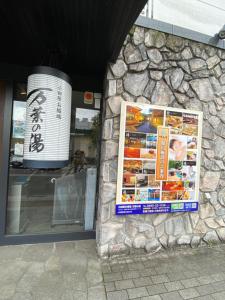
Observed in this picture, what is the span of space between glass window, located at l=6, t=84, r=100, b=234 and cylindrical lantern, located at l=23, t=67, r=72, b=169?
921 millimetres

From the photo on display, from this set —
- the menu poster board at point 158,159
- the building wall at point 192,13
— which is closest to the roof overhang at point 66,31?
the menu poster board at point 158,159

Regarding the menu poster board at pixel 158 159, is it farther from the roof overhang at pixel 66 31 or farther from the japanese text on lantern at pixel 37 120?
the japanese text on lantern at pixel 37 120

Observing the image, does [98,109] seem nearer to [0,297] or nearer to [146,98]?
[146,98]

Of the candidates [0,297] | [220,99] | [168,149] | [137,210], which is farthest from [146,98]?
[0,297]

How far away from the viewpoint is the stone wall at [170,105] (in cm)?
283

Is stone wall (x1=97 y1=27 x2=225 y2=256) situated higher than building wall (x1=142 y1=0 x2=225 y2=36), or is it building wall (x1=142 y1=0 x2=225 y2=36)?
building wall (x1=142 y1=0 x2=225 y2=36)

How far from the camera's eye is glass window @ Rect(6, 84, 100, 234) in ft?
10.1

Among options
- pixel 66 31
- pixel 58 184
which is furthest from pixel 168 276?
pixel 66 31

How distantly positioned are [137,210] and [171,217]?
2.03ft

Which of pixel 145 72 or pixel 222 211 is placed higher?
pixel 145 72

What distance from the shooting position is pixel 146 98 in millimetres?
2953

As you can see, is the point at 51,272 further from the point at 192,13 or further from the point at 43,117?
the point at 192,13

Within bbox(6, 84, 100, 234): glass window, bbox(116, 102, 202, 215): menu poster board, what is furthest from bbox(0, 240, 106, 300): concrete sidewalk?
bbox(116, 102, 202, 215): menu poster board

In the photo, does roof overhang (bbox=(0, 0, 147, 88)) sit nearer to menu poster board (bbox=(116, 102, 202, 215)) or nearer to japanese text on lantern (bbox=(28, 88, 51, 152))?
japanese text on lantern (bbox=(28, 88, 51, 152))
